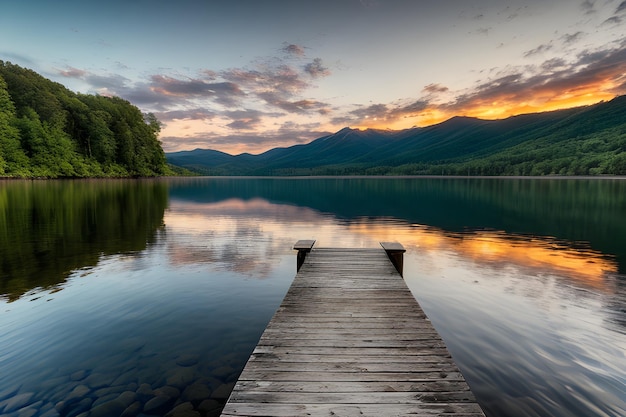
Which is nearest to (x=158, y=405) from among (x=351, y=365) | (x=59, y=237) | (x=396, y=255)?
(x=351, y=365)

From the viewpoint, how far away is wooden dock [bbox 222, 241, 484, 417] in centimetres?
449

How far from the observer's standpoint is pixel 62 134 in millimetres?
101375

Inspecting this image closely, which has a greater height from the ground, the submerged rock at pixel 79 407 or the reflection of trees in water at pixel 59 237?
the reflection of trees in water at pixel 59 237

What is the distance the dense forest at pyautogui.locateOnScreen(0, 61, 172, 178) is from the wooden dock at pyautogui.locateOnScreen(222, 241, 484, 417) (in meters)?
105

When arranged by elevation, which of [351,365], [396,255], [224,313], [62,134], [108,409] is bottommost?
[224,313]

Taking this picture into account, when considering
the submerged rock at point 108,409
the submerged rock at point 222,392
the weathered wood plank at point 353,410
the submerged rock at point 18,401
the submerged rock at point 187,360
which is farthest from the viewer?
the submerged rock at point 187,360

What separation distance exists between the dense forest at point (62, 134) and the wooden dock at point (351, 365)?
10481 centimetres

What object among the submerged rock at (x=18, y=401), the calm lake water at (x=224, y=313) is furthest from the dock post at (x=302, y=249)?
the submerged rock at (x=18, y=401)

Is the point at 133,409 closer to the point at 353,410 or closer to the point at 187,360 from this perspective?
the point at 187,360

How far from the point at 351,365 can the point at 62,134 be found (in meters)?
128

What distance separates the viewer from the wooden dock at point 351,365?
14.7 feet

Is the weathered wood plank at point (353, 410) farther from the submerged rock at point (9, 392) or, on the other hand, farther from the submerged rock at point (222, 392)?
the submerged rock at point (9, 392)

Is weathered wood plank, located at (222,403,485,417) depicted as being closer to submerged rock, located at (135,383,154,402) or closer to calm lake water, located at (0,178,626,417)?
calm lake water, located at (0,178,626,417)

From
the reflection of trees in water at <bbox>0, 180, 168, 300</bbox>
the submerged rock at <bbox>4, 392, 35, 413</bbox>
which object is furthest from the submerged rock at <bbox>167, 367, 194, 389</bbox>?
the reflection of trees in water at <bbox>0, 180, 168, 300</bbox>
